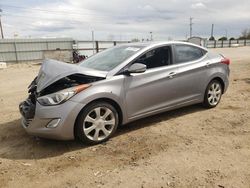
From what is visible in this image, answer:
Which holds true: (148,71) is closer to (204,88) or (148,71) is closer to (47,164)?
(204,88)

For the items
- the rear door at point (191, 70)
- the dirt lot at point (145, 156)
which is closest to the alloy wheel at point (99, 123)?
the dirt lot at point (145, 156)

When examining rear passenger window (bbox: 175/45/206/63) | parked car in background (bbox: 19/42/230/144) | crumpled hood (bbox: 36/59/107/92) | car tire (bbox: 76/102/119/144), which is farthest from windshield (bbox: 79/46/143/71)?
rear passenger window (bbox: 175/45/206/63)

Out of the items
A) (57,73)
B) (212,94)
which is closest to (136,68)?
(57,73)

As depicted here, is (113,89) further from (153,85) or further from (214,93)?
(214,93)

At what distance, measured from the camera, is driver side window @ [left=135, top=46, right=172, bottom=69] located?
15.7 ft

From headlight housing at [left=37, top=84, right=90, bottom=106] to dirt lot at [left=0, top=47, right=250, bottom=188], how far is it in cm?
72

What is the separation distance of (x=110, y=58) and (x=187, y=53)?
1556 millimetres

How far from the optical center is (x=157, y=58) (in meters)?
4.98

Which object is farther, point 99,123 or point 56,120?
point 99,123

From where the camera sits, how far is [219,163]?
3.53 m

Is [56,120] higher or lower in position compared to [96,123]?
higher

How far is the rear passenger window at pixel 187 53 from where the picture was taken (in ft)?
17.3

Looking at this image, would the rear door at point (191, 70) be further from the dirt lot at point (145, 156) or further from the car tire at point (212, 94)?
the dirt lot at point (145, 156)

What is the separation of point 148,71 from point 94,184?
7.22 feet
